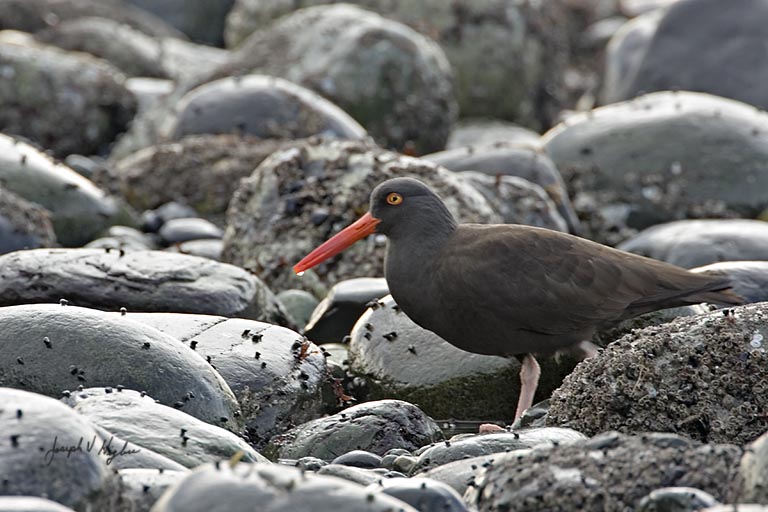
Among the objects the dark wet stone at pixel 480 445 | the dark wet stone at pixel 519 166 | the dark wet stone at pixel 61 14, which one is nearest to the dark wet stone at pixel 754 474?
the dark wet stone at pixel 480 445

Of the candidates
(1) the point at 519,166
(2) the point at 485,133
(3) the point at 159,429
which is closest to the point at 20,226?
(1) the point at 519,166

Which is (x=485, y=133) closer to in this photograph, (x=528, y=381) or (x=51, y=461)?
(x=528, y=381)

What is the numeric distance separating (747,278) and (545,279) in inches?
53.0

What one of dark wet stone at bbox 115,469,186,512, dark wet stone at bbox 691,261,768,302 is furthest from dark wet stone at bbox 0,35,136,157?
dark wet stone at bbox 115,469,186,512

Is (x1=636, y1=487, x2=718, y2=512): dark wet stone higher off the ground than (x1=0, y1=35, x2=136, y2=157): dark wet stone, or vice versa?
(x1=636, y1=487, x2=718, y2=512): dark wet stone

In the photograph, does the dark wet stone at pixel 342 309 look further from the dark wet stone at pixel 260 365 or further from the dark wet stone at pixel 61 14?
the dark wet stone at pixel 61 14

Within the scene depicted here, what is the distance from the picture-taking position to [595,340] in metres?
6.82

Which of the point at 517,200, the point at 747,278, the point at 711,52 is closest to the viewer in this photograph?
the point at 747,278

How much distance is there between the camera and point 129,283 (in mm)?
6820

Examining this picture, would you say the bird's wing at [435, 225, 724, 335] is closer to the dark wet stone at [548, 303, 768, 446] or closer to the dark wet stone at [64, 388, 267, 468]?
the dark wet stone at [548, 303, 768, 446]

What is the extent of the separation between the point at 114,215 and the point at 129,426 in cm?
502

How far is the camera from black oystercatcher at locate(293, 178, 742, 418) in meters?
6.25

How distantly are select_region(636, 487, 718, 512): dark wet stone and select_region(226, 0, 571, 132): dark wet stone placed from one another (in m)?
11.9

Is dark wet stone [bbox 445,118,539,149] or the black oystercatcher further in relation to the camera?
dark wet stone [bbox 445,118,539,149]
